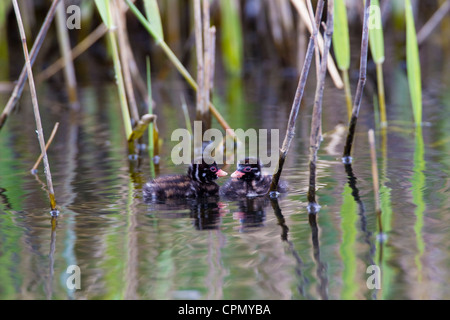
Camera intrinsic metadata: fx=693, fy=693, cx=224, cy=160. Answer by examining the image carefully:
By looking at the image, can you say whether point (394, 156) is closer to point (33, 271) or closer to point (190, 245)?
point (190, 245)

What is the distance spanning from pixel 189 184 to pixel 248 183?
1.18ft

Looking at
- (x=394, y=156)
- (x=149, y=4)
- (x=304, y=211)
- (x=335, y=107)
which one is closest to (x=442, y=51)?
(x=335, y=107)

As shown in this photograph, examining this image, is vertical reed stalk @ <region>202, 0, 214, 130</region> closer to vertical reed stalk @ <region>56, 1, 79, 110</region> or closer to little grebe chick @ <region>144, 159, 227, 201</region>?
little grebe chick @ <region>144, 159, 227, 201</region>

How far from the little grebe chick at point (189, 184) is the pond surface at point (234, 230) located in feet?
0.40

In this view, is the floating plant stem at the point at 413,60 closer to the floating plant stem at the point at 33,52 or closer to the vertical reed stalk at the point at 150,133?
the vertical reed stalk at the point at 150,133

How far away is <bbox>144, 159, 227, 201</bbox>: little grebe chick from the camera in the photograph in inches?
161

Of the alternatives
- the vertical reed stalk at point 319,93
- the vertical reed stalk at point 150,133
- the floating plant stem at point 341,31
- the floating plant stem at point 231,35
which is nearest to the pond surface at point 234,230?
the vertical reed stalk at point 150,133

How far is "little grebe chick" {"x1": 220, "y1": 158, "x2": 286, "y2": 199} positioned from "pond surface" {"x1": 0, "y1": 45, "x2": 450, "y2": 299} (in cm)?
14

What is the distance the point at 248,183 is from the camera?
4.20 meters

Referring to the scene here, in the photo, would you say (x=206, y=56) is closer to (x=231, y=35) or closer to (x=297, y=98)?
(x=297, y=98)

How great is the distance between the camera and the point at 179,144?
5.78 metres

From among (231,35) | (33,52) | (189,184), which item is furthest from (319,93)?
(231,35)

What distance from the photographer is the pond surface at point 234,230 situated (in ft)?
8.93
